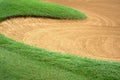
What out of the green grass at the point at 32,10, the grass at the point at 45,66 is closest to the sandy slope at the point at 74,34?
the green grass at the point at 32,10

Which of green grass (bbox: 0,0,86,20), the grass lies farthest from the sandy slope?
the grass

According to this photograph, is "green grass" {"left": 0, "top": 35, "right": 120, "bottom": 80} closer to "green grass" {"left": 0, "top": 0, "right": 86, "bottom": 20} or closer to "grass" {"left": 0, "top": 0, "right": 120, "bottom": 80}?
"grass" {"left": 0, "top": 0, "right": 120, "bottom": 80}

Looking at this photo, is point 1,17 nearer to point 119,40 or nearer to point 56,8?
point 56,8

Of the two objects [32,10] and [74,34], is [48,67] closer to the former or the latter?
[74,34]

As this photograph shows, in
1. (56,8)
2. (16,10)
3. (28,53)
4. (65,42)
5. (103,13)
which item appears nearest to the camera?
(28,53)

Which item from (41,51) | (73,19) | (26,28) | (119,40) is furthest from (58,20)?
(41,51)

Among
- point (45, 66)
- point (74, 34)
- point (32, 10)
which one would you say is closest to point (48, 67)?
point (45, 66)

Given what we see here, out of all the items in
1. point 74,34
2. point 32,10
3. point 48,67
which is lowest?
point 48,67
